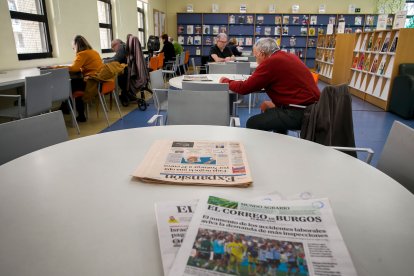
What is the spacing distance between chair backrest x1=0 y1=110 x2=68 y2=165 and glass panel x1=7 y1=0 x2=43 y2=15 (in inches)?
131

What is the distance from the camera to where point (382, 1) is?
10.0m

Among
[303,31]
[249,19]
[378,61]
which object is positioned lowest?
[378,61]

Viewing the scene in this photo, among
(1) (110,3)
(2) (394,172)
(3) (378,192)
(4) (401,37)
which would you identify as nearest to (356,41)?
(4) (401,37)

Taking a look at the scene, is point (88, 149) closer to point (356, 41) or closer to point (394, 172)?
point (394, 172)

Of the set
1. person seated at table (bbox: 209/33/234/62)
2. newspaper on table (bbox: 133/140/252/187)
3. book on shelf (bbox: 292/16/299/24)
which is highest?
book on shelf (bbox: 292/16/299/24)

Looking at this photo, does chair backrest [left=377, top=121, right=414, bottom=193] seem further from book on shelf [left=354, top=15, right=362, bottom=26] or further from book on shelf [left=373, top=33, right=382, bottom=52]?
book on shelf [left=354, top=15, right=362, bottom=26]

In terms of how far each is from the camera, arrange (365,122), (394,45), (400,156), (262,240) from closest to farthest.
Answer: (262,240) < (400,156) < (365,122) < (394,45)

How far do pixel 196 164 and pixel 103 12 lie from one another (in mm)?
6609

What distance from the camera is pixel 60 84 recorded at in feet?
10.7

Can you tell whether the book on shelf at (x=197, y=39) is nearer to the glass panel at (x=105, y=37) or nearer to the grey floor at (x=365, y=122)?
the glass panel at (x=105, y=37)

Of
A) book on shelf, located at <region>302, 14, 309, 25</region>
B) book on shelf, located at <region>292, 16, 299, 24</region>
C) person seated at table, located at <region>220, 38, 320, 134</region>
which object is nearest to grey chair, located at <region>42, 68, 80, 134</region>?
person seated at table, located at <region>220, 38, 320, 134</region>

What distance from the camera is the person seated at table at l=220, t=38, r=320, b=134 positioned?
7.30ft

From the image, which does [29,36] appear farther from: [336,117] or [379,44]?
[379,44]

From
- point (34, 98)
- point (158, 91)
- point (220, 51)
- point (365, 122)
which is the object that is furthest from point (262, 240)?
point (220, 51)
